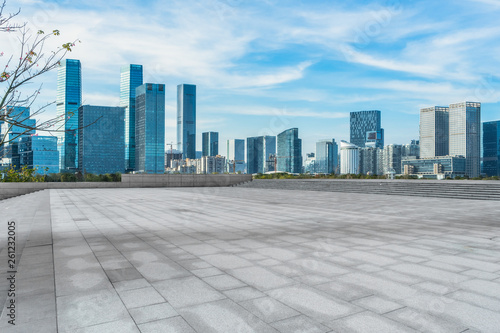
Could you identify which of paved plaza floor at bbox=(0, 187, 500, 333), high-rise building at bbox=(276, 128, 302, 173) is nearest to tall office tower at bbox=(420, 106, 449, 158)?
high-rise building at bbox=(276, 128, 302, 173)

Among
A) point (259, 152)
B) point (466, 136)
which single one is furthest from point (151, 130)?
point (466, 136)

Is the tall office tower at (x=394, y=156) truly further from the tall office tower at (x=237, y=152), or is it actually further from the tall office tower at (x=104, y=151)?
the tall office tower at (x=104, y=151)

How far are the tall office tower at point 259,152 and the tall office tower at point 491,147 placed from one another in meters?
71.5

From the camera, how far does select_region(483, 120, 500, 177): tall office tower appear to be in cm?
10693

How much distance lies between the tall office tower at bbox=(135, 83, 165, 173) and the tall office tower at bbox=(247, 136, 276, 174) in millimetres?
39954

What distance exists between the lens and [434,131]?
425 ft

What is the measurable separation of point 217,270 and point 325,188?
25.1m

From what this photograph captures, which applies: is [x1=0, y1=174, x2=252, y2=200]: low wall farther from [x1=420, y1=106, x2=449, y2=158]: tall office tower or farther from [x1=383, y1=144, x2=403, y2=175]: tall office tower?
[x1=383, y1=144, x2=403, y2=175]: tall office tower

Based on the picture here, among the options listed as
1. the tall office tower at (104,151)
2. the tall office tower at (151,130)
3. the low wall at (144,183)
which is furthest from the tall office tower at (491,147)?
the tall office tower at (104,151)

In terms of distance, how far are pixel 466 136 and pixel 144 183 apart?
104 m

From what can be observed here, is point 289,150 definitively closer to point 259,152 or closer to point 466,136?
point 259,152

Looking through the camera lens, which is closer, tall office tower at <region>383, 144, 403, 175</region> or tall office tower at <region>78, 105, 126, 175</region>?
tall office tower at <region>78, 105, 126, 175</region>

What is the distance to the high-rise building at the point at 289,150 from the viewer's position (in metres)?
92.5

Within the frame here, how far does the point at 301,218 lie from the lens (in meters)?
11.7
